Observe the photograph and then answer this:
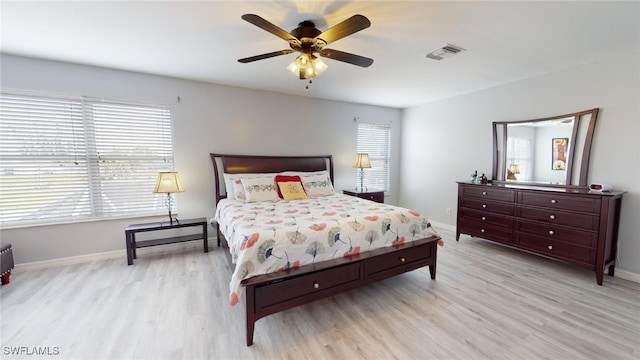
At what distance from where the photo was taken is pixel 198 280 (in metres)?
2.76

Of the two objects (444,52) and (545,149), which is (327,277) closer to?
(444,52)

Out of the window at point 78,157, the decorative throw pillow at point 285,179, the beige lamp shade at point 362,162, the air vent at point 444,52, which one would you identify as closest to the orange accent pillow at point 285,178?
the decorative throw pillow at point 285,179

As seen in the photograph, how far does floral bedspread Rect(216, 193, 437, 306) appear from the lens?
1.94m

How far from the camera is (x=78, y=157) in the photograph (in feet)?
10.5

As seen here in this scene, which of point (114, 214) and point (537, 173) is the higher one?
point (537, 173)

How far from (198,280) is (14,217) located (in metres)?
2.30

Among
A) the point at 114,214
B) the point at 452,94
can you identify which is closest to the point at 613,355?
the point at 452,94

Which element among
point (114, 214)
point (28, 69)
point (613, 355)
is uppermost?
point (28, 69)

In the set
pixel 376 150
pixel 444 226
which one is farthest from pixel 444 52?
pixel 444 226

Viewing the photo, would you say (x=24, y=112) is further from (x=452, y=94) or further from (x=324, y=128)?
(x=452, y=94)

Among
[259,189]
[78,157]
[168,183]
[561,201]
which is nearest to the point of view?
[561,201]

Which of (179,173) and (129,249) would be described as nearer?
(129,249)

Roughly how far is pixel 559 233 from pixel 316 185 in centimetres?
305

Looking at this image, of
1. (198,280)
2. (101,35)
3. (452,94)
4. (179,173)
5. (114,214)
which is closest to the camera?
(101,35)
